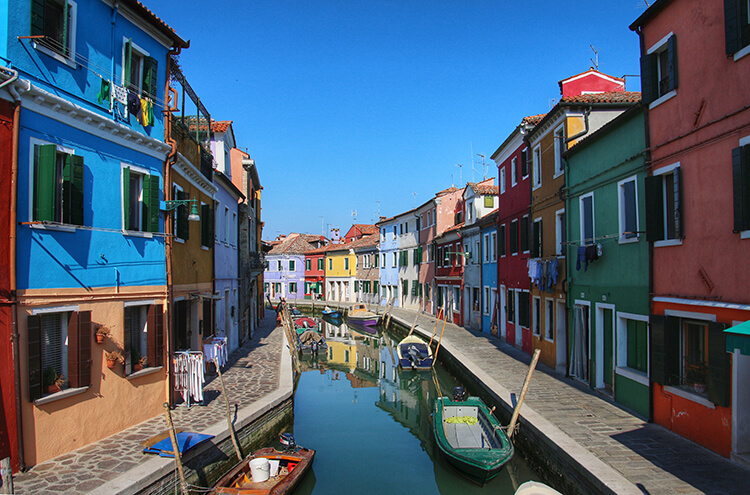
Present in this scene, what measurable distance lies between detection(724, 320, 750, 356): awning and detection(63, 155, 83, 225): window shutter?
34.9ft

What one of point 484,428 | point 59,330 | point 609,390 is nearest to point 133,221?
point 59,330

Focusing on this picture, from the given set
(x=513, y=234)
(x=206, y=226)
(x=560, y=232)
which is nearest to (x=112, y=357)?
(x=206, y=226)

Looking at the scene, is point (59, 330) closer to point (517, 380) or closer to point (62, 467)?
point (62, 467)

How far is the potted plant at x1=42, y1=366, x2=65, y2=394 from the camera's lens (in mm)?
8375

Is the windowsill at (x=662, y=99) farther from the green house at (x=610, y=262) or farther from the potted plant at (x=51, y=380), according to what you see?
the potted plant at (x=51, y=380)

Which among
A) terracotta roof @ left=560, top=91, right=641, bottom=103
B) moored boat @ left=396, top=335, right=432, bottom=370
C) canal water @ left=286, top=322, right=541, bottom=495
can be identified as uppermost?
terracotta roof @ left=560, top=91, right=641, bottom=103

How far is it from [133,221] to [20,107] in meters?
3.25

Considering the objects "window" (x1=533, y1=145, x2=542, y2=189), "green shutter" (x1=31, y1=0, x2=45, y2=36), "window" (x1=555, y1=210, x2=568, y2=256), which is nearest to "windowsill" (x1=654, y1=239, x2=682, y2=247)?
"window" (x1=555, y1=210, x2=568, y2=256)

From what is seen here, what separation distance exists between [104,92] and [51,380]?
209 inches

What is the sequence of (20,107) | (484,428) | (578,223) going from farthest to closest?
(578,223) < (484,428) < (20,107)

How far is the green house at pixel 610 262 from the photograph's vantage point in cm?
1109

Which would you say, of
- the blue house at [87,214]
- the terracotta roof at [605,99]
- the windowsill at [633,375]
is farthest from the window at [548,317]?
the blue house at [87,214]

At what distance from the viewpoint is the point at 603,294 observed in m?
12.8

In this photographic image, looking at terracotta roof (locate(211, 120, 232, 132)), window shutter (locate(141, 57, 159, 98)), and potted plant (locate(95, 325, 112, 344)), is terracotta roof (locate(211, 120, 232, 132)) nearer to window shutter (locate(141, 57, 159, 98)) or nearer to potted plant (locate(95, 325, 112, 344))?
window shutter (locate(141, 57, 159, 98))
